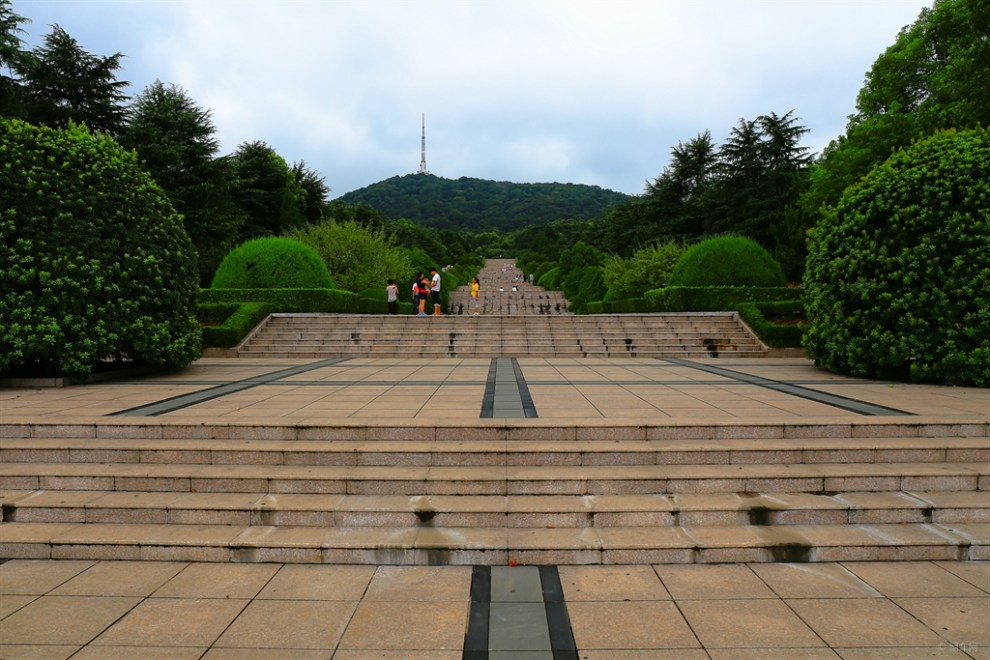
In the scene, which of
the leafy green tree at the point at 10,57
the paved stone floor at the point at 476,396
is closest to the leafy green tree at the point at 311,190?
the leafy green tree at the point at 10,57

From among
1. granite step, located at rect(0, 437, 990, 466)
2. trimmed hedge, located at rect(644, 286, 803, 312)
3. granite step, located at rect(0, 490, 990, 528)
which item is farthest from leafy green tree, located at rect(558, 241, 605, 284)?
granite step, located at rect(0, 490, 990, 528)

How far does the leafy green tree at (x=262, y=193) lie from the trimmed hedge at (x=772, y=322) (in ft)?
103

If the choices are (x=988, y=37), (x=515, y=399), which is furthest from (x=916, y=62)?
(x=515, y=399)

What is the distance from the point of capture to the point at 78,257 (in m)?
7.74

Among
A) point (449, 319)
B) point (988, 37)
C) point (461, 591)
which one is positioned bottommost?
point (461, 591)

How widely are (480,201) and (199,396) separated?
119 m

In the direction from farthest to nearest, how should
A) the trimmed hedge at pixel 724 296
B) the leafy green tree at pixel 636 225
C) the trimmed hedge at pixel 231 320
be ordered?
the leafy green tree at pixel 636 225 < the trimmed hedge at pixel 724 296 < the trimmed hedge at pixel 231 320

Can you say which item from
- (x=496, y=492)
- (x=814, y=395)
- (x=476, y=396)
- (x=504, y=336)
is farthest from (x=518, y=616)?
(x=504, y=336)

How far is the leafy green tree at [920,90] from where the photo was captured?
59.5 ft

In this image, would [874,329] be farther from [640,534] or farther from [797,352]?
[640,534]

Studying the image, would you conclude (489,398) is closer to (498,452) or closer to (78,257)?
(498,452)

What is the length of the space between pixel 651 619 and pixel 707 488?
1.57m

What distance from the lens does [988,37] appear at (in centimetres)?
1825

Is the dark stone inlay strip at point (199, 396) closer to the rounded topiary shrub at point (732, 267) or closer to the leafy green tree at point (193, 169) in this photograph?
the rounded topiary shrub at point (732, 267)
